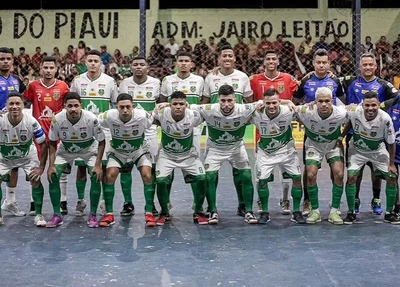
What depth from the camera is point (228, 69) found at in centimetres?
758

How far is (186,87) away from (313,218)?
1.95 meters

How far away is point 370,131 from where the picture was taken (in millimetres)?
6781

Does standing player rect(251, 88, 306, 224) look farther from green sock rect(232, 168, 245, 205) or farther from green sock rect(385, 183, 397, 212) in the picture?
green sock rect(385, 183, 397, 212)

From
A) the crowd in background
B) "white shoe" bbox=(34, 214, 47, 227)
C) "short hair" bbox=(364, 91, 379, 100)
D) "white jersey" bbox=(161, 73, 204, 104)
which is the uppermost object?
the crowd in background

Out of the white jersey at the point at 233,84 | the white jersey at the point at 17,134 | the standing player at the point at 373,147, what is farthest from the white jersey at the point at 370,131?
the white jersey at the point at 17,134

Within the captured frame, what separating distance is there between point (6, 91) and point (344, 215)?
3.77 m

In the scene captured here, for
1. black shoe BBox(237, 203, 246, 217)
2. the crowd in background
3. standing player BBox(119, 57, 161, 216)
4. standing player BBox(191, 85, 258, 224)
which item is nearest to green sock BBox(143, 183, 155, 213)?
standing player BBox(191, 85, 258, 224)

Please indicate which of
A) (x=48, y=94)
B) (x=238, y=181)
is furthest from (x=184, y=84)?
(x=48, y=94)

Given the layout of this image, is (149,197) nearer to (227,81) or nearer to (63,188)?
(63,188)

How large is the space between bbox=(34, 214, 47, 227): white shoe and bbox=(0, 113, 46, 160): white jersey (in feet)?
2.10

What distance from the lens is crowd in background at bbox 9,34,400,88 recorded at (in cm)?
1453

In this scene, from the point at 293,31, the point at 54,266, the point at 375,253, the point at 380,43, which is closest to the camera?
the point at 54,266

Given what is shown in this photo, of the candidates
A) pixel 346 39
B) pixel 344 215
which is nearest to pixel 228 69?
pixel 344 215

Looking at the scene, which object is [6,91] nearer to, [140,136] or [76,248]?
[140,136]
